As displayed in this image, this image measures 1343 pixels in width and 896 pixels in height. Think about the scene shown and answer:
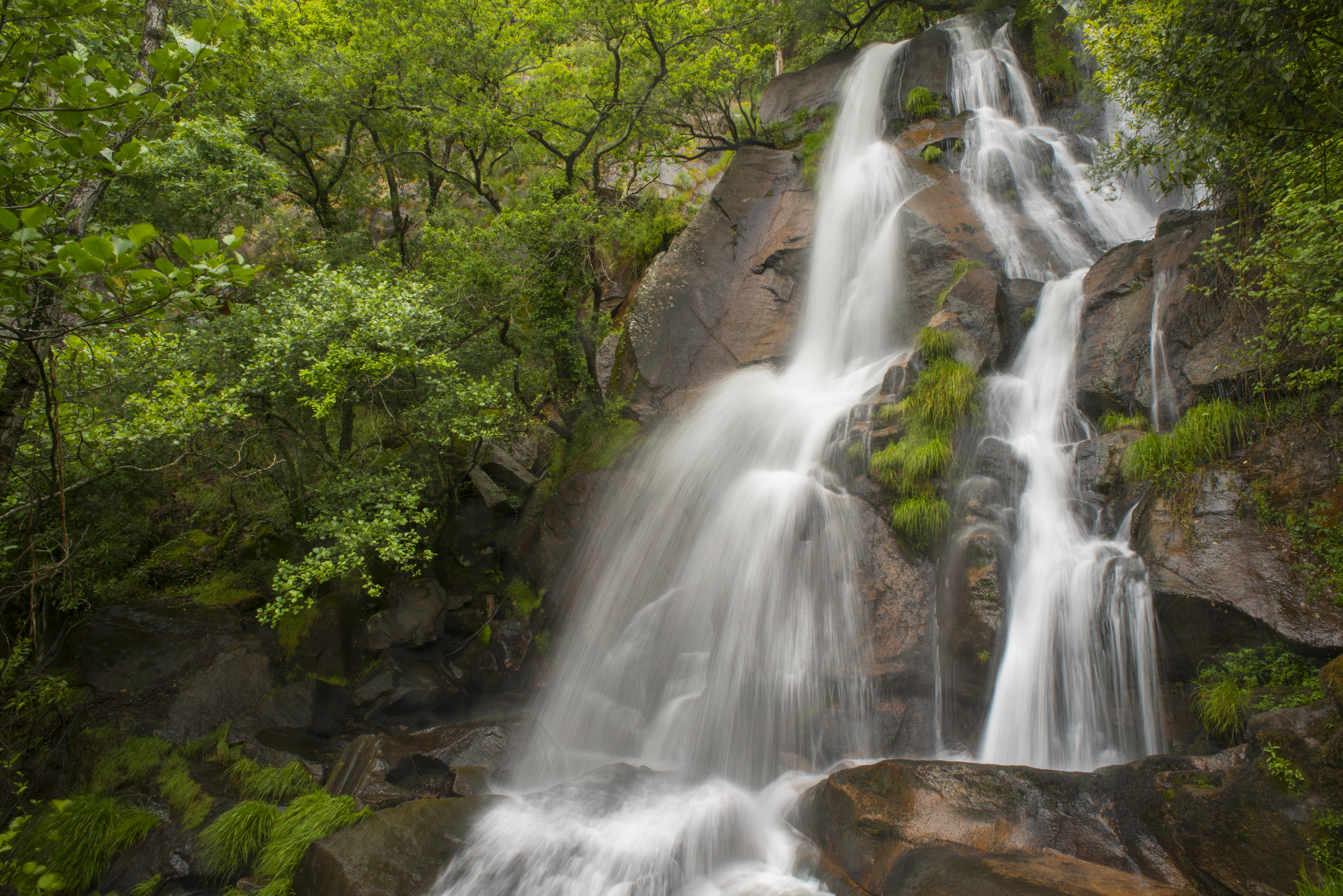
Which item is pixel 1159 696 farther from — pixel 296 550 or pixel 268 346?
pixel 296 550

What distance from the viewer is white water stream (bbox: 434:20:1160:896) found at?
246 inches

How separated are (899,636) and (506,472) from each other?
847cm

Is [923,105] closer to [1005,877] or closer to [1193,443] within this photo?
[1193,443]

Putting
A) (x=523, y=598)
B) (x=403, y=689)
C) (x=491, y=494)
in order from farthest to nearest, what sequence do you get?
(x=491, y=494), (x=523, y=598), (x=403, y=689)

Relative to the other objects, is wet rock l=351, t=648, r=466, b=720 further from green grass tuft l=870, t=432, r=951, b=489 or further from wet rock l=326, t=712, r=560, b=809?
green grass tuft l=870, t=432, r=951, b=489

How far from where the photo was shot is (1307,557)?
5609 millimetres

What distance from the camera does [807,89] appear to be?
17.1 meters

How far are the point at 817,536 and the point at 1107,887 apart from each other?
15.3 feet

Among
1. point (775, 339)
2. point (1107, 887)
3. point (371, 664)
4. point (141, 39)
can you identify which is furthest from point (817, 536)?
point (141, 39)

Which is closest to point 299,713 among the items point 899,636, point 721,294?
point 899,636

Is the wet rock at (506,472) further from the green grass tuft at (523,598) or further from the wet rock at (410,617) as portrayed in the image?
the wet rock at (410,617)

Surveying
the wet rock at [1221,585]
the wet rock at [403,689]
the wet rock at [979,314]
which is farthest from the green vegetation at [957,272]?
the wet rock at [403,689]

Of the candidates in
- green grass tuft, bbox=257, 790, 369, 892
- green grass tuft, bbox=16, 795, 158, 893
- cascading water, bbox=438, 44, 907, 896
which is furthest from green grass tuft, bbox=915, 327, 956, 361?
green grass tuft, bbox=16, 795, 158, 893

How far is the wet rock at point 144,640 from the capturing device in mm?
9164
